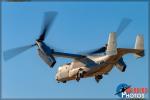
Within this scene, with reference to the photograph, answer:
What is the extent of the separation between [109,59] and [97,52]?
552 centimetres

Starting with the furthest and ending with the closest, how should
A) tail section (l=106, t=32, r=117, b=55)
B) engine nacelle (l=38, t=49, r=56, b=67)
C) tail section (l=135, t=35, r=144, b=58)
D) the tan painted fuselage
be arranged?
tail section (l=135, t=35, r=144, b=58)
the tan painted fuselage
engine nacelle (l=38, t=49, r=56, b=67)
tail section (l=106, t=32, r=117, b=55)

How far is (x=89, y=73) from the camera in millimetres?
56000

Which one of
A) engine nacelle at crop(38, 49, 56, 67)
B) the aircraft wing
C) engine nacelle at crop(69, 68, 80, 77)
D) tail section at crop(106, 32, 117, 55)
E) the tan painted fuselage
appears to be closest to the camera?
tail section at crop(106, 32, 117, 55)

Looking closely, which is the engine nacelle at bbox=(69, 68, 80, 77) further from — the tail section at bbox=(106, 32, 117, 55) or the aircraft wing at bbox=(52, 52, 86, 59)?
the tail section at bbox=(106, 32, 117, 55)

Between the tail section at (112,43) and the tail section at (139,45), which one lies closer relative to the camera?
the tail section at (112,43)

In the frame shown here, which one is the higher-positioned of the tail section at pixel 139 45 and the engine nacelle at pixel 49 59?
the tail section at pixel 139 45

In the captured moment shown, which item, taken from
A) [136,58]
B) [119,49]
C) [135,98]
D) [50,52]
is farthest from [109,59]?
[135,98]

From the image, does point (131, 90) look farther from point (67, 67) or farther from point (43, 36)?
point (43, 36)

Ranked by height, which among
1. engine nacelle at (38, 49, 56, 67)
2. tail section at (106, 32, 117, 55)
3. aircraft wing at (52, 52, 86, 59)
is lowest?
engine nacelle at (38, 49, 56, 67)

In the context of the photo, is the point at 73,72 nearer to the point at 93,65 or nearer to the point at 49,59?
the point at 93,65

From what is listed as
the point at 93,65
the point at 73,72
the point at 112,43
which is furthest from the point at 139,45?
the point at 73,72

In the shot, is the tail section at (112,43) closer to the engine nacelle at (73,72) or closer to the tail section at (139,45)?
the tail section at (139,45)

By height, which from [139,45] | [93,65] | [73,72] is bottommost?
[73,72]

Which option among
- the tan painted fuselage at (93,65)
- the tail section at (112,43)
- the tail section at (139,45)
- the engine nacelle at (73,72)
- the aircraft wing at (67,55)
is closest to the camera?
Result: the tail section at (112,43)
